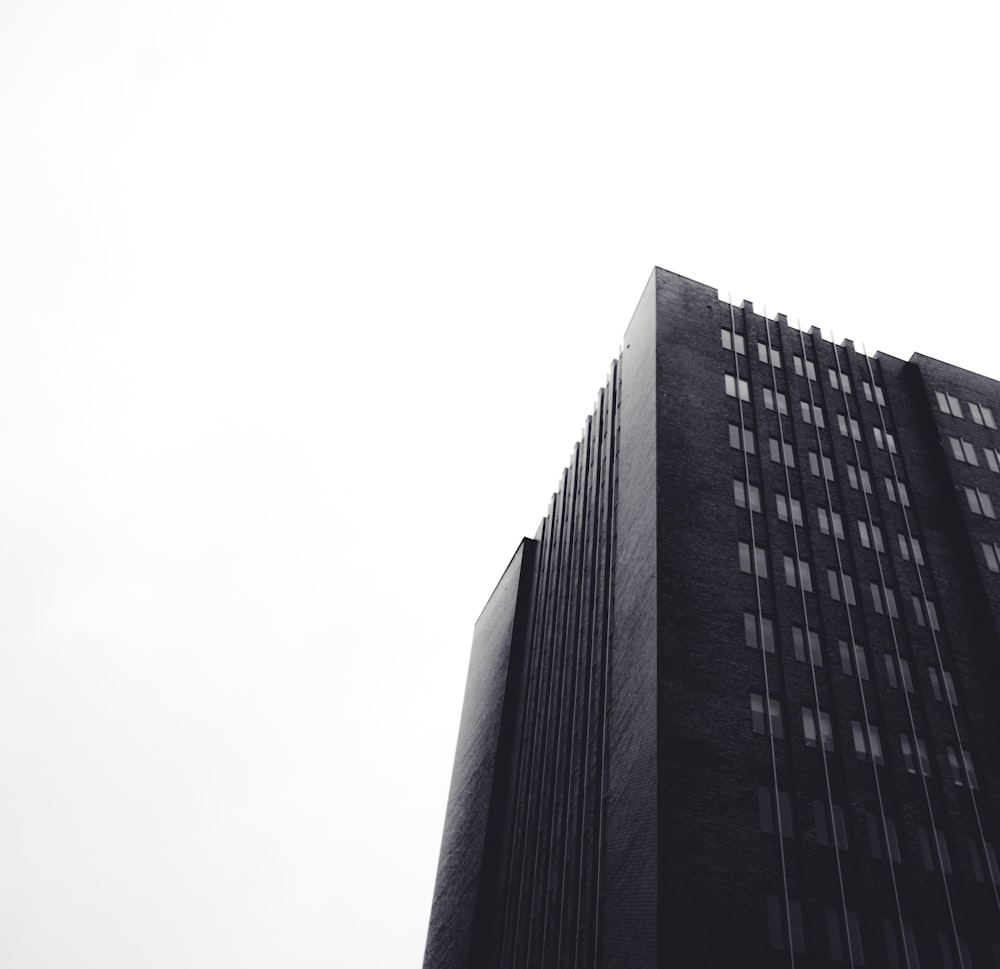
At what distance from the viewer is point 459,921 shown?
67.4 metres

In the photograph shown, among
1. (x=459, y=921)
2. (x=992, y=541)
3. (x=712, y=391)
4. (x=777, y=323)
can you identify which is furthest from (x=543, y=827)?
(x=777, y=323)

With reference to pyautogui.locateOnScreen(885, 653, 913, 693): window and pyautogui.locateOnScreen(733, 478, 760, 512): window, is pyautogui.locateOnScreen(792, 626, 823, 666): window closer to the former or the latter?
pyautogui.locateOnScreen(885, 653, 913, 693): window

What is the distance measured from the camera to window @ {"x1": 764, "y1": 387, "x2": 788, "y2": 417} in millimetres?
57750

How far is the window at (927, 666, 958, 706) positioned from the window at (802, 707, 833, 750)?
7710 mm

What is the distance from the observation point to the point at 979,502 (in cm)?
5747

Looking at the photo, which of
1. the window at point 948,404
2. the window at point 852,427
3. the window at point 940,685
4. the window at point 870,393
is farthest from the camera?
the window at point 948,404

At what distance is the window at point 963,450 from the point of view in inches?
2360

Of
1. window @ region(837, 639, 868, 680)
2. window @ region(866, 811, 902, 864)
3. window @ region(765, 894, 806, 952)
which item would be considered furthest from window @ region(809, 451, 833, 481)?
window @ region(765, 894, 806, 952)

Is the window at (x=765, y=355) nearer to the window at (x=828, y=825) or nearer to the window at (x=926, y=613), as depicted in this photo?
the window at (x=926, y=613)

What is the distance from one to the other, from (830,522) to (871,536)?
2.77 m

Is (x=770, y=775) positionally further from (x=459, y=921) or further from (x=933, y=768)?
(x=459, y=921)

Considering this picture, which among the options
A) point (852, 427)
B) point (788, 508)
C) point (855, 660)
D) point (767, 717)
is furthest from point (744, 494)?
point (767, 717)

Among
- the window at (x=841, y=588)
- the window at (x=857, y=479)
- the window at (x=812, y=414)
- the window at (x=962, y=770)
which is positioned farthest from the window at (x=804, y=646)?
the window at (x=812, y=414)

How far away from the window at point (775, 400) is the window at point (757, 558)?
40.1 feet
